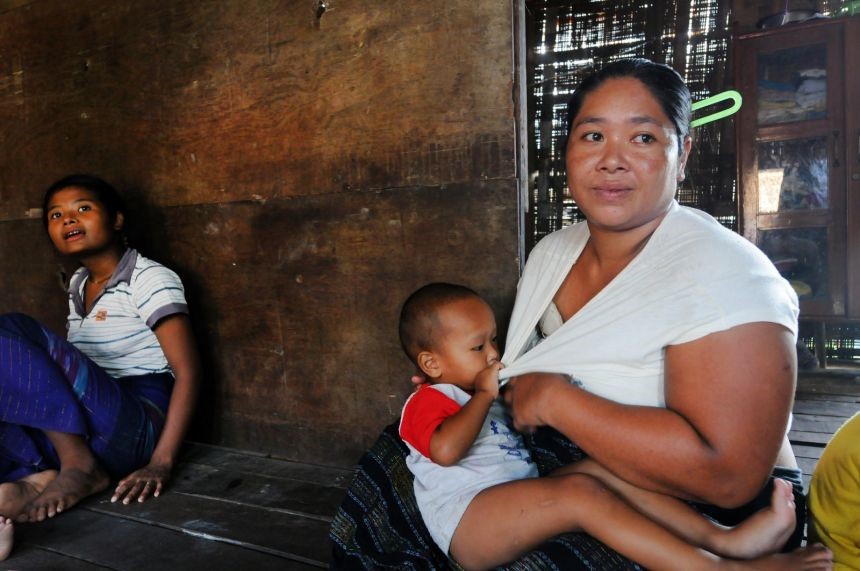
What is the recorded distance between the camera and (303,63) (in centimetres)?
220

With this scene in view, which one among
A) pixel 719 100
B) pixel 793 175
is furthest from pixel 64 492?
pixel 793 175

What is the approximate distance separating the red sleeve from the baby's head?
9cm

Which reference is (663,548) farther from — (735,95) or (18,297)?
(18,297)

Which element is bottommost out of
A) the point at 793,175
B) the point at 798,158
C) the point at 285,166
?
the point at 285,166

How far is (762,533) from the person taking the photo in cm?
114

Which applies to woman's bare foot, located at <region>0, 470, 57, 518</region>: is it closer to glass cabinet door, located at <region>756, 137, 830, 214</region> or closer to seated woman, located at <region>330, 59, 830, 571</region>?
seated woman, located at <region>330, 59, 830, 571</region>

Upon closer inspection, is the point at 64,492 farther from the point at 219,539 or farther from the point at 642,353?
the point at 642,353

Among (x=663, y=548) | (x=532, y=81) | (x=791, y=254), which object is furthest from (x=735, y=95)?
(x=791, y=254)

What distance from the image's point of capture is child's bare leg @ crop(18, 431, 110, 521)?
1.95 metres

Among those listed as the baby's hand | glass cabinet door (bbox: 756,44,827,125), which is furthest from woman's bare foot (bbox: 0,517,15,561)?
glass cabinet door (bbox: 756,44,827,125)

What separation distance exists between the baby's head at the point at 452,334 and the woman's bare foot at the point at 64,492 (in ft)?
4.57

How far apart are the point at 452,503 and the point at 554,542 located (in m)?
0.27

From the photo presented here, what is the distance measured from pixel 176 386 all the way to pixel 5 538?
2.35ft

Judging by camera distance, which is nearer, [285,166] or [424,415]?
[424,415]
